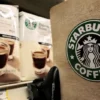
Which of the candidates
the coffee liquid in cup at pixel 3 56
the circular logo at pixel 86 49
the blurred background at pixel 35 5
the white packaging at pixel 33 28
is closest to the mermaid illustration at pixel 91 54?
the circular logo at pixel 86 49

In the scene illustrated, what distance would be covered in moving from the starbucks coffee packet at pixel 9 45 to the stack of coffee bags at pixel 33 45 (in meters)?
0.07

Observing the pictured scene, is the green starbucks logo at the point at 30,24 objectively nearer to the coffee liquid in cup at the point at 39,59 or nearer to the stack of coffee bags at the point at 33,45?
the stack of coffee bags at the point at 33,45

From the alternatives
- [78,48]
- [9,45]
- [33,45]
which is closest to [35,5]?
[33,45]

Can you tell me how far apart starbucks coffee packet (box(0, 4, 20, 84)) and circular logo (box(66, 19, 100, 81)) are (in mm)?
492

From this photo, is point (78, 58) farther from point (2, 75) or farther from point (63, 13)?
point (2, 75)

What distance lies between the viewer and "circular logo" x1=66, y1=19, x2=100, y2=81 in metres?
0.42

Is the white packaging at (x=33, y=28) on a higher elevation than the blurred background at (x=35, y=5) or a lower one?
lower

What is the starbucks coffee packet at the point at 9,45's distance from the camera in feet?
2.79

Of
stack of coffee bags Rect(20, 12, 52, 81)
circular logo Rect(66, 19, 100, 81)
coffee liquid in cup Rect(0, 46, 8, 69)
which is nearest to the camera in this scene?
circular logo Rect(66, 19, 100, 81)

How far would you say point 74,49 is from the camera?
0.46m

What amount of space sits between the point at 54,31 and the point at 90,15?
0.49 ft

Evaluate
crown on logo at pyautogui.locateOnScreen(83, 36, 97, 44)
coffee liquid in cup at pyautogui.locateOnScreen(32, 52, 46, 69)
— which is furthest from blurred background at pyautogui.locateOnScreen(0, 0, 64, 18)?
crown on logo at pyautogui.locateOnScreen(83, 36, 97, 44)

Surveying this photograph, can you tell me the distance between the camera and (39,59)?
1.04m

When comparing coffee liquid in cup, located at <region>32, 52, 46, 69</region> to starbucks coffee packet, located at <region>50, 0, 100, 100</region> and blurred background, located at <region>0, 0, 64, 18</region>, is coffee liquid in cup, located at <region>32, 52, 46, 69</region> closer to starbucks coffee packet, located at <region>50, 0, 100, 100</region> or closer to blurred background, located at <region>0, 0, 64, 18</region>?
blurred background, located at <region>0, 0, 64, 18</region>
